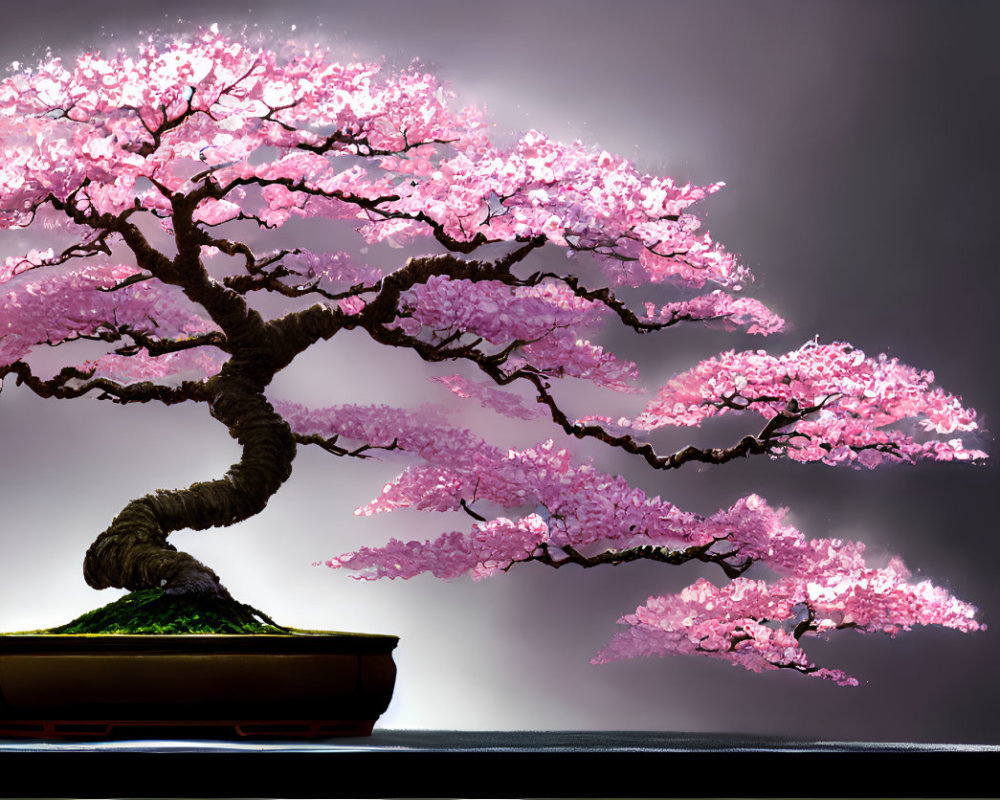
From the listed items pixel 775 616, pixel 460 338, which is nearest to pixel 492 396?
pixel 460 338

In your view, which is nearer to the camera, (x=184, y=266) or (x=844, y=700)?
(x=184, y=266)

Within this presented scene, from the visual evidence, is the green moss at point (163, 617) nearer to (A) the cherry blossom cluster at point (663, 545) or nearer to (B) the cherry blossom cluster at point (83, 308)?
(A) the cherry blossom cluster at point (663, 545)

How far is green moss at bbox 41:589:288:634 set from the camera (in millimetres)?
2582

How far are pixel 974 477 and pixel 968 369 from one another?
31cm

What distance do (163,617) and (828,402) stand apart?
1724mm

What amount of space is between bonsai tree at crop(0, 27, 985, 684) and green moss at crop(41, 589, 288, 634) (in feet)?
0.13

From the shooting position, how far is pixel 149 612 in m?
2.62

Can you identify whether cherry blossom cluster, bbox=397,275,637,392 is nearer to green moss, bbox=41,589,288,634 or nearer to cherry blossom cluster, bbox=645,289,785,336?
cherry blossom cluster, bbox=645,289,785,336

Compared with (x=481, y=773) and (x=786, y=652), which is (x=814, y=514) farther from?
(x=481, y=773)

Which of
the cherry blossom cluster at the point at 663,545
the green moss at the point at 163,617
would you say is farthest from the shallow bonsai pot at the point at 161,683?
the cherry blossom cluster at the point at 663,545

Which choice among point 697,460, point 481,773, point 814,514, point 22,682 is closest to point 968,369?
point 814,514

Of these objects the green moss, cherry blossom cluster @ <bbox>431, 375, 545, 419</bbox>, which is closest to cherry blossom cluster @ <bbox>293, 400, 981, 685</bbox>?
cherry blossom cluster @ <bbox>431, 375, 545, 419</bbox>

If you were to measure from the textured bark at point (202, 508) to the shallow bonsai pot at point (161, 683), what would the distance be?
330mm

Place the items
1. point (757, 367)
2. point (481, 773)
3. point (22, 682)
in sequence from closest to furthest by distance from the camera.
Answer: point (481, 773) → point (22, 682) → point (757, 367)
